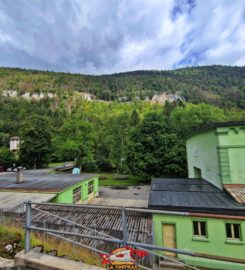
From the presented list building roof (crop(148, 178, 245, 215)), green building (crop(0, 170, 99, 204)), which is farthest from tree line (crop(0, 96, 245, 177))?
building roof (crop(148, 178, 245, 215))

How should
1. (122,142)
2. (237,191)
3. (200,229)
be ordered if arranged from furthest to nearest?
(122,142)
(237,191)
(200,229)

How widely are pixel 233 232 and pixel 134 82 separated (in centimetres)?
13965

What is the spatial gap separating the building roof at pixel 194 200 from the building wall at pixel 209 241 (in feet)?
1.92

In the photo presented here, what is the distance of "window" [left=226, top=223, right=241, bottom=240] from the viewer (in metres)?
6.97

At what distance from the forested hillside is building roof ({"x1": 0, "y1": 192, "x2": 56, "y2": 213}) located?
342 feet

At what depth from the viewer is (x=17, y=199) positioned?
1102cm

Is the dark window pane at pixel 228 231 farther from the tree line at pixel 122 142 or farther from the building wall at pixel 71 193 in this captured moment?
the tree line at pixel 122 142

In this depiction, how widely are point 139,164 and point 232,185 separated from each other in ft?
47.2

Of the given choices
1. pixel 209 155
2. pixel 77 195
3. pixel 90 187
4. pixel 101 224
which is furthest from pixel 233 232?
pixel 90 187

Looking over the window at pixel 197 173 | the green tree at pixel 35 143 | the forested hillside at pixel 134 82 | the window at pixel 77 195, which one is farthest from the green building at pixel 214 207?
the forested hillside at pixel 134 82

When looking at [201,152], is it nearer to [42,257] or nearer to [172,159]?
[172,159]

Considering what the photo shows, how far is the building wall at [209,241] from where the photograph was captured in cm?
684

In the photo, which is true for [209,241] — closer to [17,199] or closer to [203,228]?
[203,228]

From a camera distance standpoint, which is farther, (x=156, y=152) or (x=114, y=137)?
(x=114, y=137)
